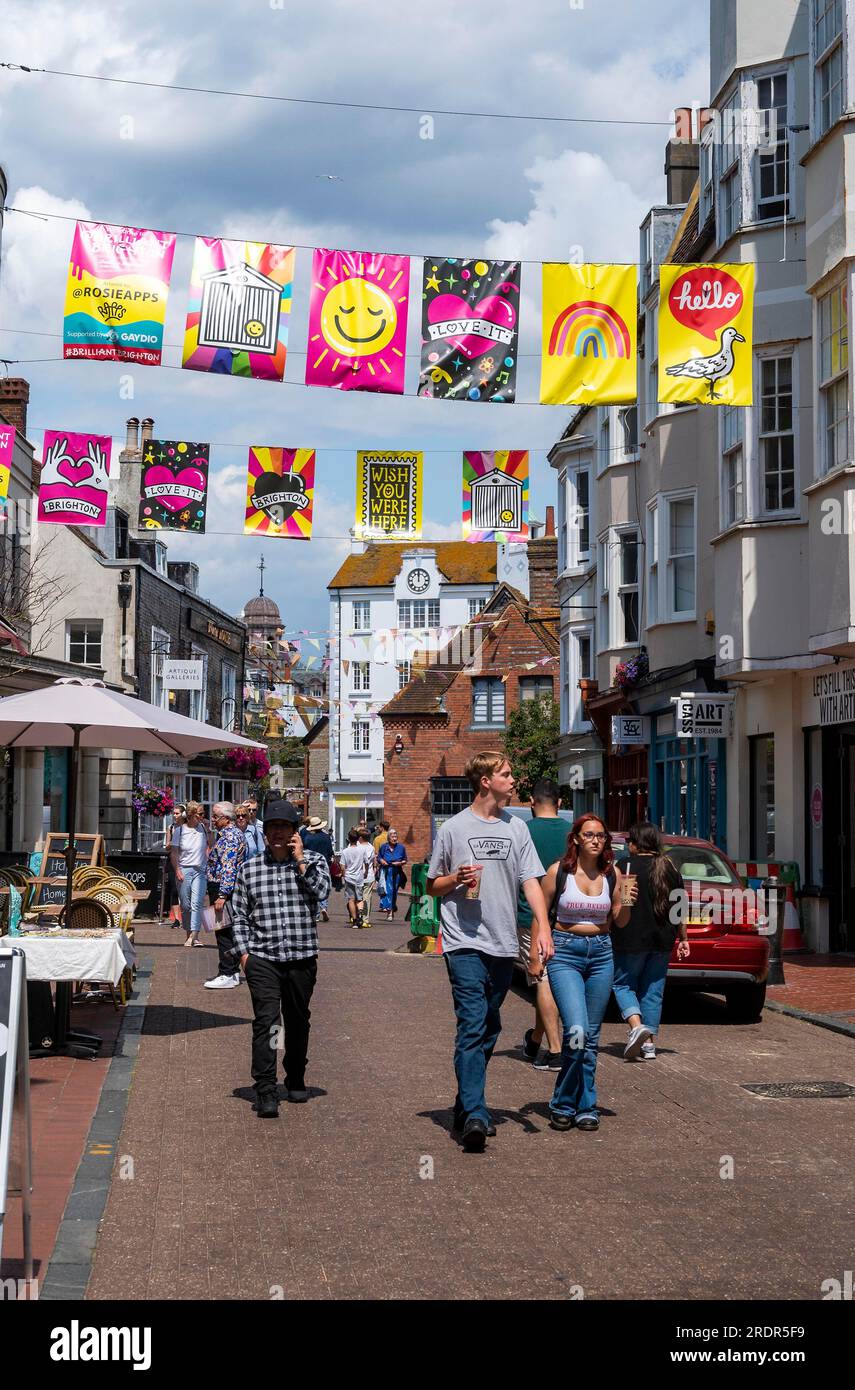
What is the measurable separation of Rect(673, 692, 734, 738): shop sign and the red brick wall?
105ft

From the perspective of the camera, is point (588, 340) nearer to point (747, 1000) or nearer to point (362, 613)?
point (747, 1000)

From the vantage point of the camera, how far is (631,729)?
92.8 ft

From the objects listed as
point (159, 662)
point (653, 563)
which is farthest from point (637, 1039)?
point (159, 662)

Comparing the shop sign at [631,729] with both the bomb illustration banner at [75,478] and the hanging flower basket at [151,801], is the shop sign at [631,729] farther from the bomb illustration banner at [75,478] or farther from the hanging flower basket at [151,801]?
the hanging flower basket at [151,801]

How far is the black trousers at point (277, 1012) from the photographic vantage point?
910 centimetres

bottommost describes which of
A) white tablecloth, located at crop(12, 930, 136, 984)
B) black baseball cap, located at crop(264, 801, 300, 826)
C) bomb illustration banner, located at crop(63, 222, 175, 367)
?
white tablecloth, located at crop(12, 930, 136, 984)

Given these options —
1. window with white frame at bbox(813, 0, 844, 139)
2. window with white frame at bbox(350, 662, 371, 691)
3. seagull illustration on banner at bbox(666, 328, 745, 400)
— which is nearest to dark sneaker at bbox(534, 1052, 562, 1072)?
seagull illustration on banner at bbox(666, 328, 745, 400)

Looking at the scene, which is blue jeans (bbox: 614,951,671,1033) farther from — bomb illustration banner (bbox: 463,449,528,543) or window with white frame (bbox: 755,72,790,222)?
window with white frame (bbox: 755,72,790,222)

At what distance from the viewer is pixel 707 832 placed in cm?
2430

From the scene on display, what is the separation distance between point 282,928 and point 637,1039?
2.51 meters

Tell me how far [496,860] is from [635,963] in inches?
126

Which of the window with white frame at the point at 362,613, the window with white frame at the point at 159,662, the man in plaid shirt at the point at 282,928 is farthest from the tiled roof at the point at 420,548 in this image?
the man in plaid shirt at the point at 282,928

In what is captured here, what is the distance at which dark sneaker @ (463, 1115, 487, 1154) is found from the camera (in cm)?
800

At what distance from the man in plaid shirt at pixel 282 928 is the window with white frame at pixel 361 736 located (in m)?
61.7
